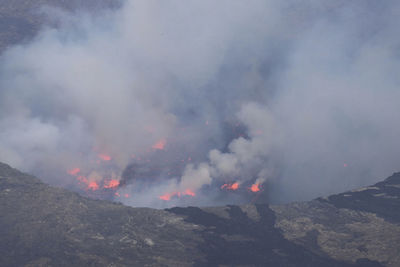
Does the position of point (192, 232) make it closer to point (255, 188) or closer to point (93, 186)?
point (93, 186)

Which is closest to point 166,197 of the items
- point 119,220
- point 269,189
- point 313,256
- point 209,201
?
point 209,201

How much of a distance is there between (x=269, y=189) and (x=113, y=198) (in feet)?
81.2

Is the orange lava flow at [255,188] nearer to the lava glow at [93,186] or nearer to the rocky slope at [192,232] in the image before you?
the rocky slope at [192,232]

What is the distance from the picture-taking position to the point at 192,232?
114ft

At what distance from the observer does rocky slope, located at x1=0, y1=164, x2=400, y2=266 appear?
2991 cm

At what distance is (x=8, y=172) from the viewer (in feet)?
138

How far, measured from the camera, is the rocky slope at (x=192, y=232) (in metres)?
29.9

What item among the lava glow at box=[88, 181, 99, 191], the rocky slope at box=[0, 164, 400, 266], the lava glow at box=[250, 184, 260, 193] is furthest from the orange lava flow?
the lava glow at box=[88, 181, 99, 191]

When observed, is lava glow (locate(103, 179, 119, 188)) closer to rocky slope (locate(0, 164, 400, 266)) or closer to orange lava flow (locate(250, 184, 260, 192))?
rocky slope (locate(0, 164, 400, 266))

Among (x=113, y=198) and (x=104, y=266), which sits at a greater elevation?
(x=113, y=198)

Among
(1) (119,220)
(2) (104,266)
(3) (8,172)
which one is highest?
(3) (8,172)

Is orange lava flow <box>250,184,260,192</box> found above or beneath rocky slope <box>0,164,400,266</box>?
above

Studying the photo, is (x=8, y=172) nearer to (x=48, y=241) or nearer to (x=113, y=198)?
(x=48, y=241)

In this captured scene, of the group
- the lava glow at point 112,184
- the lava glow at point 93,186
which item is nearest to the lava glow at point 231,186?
the lava glow at point 112,184
